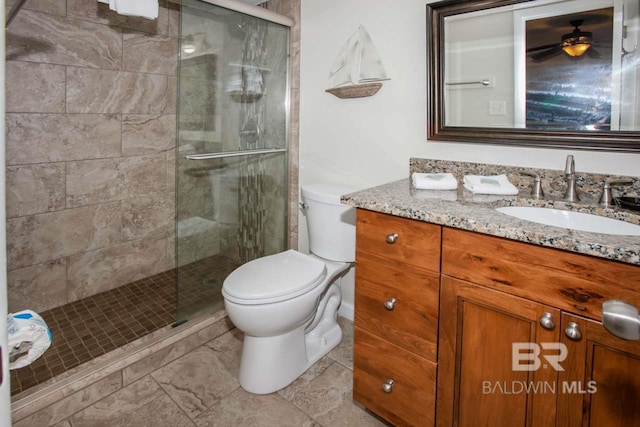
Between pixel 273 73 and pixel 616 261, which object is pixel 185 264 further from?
pixel 616 261

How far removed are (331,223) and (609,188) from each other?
3.92 ft

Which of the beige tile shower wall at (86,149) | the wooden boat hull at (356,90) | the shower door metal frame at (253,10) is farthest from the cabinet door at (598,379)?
the beige tile shower wall at (86,149)

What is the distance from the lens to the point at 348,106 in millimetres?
2223

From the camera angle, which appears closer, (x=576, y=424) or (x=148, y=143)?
(x=576, y=424)

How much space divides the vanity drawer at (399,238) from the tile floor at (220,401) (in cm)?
75

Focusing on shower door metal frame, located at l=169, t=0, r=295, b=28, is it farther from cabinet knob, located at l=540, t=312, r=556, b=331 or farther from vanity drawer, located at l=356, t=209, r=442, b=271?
cabinet knob, located at l=540, t=312, r=556, b=331

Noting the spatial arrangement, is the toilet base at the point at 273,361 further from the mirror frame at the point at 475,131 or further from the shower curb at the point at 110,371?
the mirror frame at the point at 475,131

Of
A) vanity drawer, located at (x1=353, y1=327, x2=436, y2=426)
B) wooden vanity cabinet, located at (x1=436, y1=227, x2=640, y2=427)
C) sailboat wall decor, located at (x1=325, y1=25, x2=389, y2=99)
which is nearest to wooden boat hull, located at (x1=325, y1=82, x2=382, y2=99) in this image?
sailboat wall decor, located at (x1=325, y1=25, x2=389, y2=99)

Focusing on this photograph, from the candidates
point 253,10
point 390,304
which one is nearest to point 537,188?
point 390,304

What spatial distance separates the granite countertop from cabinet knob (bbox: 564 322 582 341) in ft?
0.66

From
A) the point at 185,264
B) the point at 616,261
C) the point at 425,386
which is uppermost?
the point at 616,261

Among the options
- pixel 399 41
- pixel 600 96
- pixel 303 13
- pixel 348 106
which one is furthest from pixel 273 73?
pixel 600 96

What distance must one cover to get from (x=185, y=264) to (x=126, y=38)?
151 centimetres

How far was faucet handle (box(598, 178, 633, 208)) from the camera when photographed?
1.37m
